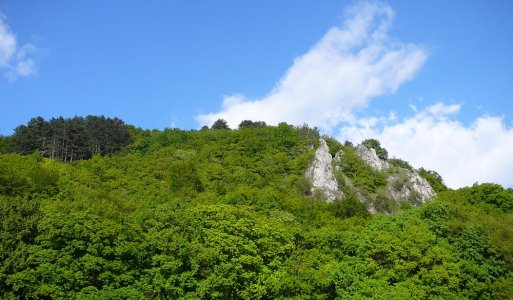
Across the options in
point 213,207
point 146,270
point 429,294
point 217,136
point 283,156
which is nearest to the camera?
point 146,270

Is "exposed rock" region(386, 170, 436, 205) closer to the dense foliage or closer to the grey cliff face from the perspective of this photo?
the grey cliff face

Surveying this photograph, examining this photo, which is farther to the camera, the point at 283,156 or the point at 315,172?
the point at 283,156

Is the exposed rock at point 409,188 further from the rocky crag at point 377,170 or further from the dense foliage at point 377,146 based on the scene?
the dense foliage at point 377,146

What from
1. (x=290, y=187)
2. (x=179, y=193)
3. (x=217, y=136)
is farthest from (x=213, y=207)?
(x=217, y=136)

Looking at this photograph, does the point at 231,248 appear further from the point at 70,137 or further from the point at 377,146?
the point at 377,146

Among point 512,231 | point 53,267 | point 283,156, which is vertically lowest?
point 53,267

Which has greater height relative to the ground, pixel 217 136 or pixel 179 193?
pixel 217 136

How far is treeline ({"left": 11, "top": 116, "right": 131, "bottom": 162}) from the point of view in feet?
331

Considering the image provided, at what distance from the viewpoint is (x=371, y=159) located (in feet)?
357

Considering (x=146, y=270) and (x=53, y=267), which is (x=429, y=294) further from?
(x=53, y=267)

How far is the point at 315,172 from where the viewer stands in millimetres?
99688

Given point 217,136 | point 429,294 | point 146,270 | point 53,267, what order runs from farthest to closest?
point 217,136, point 429,294, point 146,270, point 53,267

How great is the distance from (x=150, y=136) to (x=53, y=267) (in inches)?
3336

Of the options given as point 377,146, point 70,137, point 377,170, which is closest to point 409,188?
point 377,170
